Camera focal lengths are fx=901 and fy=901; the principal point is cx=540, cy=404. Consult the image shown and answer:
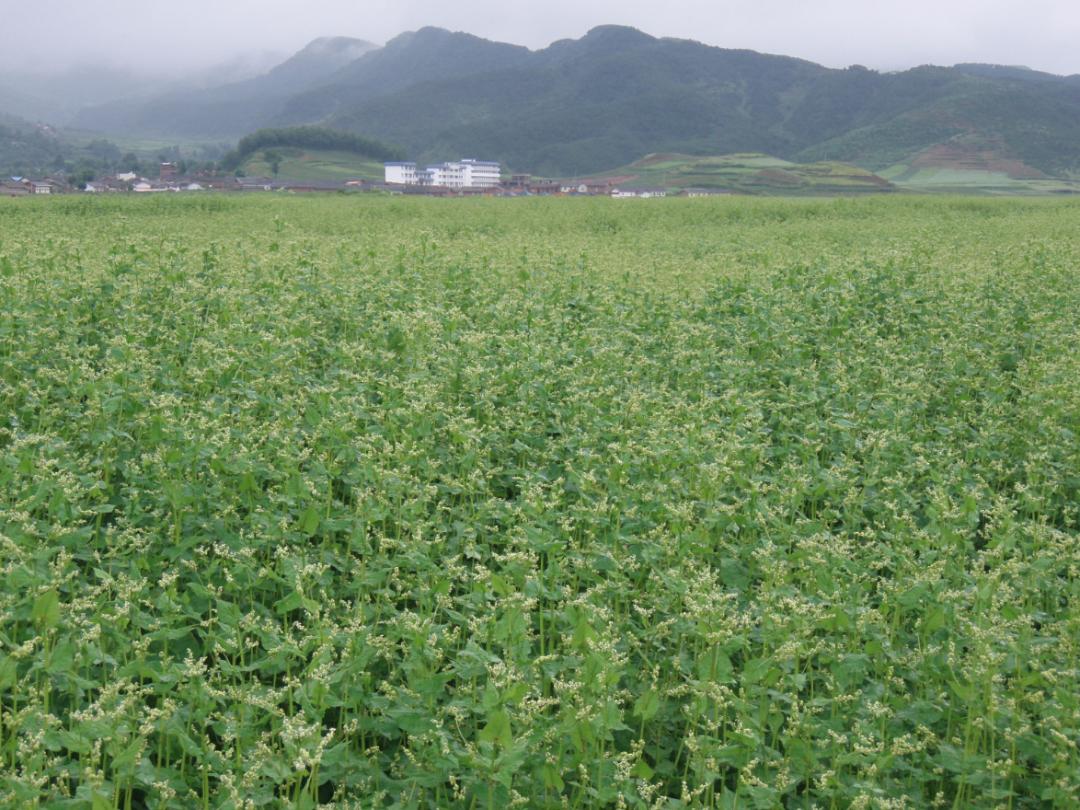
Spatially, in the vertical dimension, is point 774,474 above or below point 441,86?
below

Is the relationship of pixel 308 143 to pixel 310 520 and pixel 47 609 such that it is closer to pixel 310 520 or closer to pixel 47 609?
pixel 310 520

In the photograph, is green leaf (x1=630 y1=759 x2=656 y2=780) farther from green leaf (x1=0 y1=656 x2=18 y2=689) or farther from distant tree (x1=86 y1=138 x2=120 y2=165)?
distant tree (x1=86 y1=138 x2=120 y2=165)

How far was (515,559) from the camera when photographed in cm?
405

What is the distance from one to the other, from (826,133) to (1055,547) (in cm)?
16248

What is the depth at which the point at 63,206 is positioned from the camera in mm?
29812

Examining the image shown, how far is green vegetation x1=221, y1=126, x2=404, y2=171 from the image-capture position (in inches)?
3460

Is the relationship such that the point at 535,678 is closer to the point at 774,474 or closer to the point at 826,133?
the point at 774,474

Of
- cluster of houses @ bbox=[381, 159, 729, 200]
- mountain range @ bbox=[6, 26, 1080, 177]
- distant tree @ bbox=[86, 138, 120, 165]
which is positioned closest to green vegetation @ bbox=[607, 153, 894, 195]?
cluster of houses @ bbox=[381, 159, 729, 200]

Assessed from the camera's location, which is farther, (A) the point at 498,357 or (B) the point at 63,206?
(B) the point at 63,206

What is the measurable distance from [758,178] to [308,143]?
46494mm

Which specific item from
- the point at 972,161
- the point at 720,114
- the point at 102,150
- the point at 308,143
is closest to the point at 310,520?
the point at 308,143

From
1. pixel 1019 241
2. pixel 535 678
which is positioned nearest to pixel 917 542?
pixel 535 678

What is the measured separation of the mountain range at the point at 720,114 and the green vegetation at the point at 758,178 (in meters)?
29.7

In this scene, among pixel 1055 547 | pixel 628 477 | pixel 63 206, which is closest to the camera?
pixel 1055 547
